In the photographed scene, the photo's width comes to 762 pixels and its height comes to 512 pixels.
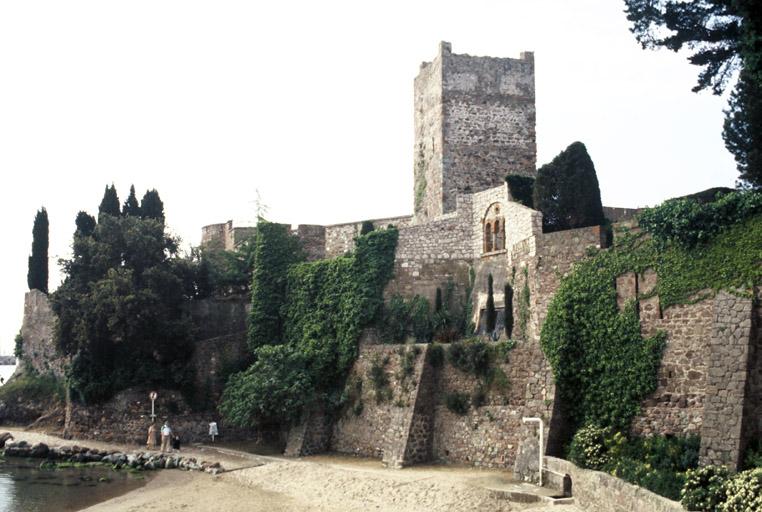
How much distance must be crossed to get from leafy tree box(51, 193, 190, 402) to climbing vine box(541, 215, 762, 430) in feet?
56.5

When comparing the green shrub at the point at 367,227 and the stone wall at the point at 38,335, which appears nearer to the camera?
the green shrub at the point at 367,227

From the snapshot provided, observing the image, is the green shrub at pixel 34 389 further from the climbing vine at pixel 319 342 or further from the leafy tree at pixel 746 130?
the leafy tree at pixel 746 130

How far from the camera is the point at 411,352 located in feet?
88.1

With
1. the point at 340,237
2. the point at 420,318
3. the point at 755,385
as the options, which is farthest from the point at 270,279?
the point at 755,385

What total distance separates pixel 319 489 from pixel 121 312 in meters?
13.2

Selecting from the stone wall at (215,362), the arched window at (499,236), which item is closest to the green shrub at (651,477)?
the arched window at (499,236)

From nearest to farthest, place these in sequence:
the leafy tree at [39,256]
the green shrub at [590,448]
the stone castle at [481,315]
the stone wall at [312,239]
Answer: the stone castle at [481,315]
the green shrub at [590,448]
the stone wall at [312,239]
the leafy tree at [39,256]

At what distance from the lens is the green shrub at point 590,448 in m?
19.8

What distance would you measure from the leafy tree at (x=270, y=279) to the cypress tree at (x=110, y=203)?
1289cm

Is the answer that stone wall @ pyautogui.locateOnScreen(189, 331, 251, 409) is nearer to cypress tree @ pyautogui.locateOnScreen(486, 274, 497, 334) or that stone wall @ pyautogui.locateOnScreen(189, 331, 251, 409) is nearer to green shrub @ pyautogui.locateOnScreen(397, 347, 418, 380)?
green shrub @ pyautogui.locateOnScreen(397, 347, 418, 380)

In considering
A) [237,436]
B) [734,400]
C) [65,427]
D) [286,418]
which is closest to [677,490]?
[734,400]

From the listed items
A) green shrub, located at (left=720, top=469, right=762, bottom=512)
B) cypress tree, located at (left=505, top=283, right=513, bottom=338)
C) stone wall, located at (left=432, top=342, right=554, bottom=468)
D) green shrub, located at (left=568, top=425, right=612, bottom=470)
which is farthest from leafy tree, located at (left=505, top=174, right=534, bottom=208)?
green shrub, located at (left=720, top=469, right=762, bottom=512)

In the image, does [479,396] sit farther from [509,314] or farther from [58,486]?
[58,486]

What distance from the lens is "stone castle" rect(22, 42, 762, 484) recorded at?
18.0 m
